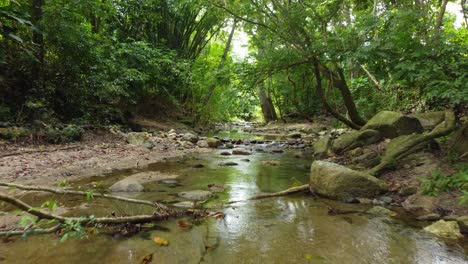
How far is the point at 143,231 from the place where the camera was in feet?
8.12

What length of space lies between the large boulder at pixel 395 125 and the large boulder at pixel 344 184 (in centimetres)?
257

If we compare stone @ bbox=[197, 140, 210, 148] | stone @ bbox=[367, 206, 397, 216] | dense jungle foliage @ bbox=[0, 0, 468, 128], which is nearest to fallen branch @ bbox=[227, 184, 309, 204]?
stone @ bbox=[367, 206, 397, 216]

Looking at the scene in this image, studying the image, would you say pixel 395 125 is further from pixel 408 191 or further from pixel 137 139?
pixel 137 139

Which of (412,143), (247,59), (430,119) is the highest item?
(247,59)

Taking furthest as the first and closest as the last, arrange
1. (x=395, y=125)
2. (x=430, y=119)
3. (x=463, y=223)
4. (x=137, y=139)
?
→ (x=137, y=139) → (x=395, y=125) → (x=430, y=119) → (x=463, y=223)

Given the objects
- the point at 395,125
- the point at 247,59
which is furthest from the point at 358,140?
the point at 247,59

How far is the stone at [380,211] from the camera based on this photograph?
3126 mm

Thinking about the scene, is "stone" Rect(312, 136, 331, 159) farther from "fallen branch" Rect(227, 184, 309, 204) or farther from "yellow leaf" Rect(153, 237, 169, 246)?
"yellow leaf" Rect(153, 237, 169, 246)

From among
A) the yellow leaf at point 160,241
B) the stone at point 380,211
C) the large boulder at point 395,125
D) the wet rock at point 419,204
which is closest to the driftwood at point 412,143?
the wet rock at point 419,204

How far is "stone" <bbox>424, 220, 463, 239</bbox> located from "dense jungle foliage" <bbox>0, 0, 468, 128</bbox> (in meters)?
1.38

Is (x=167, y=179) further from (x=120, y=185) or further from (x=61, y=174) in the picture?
(x=61, y=174)

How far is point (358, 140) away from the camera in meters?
6.38

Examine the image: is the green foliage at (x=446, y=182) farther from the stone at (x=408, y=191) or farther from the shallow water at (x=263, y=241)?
the shallow water at (x=263, y=241)

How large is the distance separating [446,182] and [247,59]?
435cm
